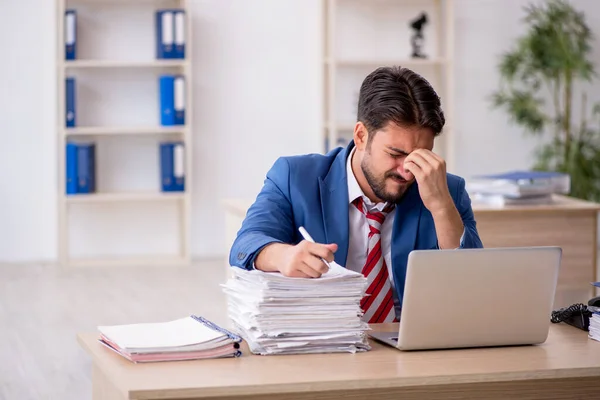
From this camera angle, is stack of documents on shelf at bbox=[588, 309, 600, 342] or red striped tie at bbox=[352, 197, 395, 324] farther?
red striped tie at bbox=[352, 197, 395, 324]

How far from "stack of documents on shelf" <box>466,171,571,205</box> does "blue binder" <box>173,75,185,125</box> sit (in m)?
2.49

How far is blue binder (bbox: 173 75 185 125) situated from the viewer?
21.1ft

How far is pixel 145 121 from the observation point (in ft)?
22.1

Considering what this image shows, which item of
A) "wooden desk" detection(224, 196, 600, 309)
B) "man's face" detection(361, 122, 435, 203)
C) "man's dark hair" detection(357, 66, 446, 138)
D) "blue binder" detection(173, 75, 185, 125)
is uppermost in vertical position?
"blue binder" detection(173, 75, 185, 125)

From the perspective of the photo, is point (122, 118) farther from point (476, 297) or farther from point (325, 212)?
point (476, 297)

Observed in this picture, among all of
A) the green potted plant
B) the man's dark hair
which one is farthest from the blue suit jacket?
the green potted plant

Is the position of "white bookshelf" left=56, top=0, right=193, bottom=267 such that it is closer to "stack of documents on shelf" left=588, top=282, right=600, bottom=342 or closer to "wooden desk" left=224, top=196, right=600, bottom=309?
"wooden desk" left=224, top=196, right=600, bottom=309

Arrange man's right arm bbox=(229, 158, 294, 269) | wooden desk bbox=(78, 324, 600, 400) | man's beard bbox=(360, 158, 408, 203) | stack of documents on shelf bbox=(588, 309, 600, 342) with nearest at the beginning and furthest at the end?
wooden desk bbox=(78, 324, 600, 400) → stack of documents on shelf bbox=(588, 309, 600, 342) → man's right arm bbox=(229, 158, 294, 269) → man's beard bbox=(360, 158, 408, 203)

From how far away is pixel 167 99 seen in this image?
21.2 feet

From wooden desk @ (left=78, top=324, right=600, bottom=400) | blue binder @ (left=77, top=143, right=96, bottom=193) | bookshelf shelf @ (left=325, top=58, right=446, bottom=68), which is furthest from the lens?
bookshelf shelf @ (left=325, top=58, right=446, bottom=68)

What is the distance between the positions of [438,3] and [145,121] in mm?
2234

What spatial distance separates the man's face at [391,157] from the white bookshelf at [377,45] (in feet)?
14.7

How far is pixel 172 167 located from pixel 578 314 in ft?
14.9

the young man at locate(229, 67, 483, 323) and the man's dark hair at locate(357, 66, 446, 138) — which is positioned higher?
the man's dark hair at locate(357, 66, 446, 138)
